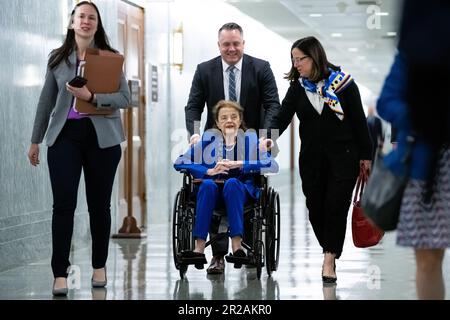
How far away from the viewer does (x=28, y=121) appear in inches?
264

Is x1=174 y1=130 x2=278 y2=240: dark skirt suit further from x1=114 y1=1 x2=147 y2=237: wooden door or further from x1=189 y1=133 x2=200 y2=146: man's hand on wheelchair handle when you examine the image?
x1=114 y1=1 x2=147 y2=237: wooden door

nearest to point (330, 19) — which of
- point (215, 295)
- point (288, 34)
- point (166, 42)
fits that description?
point (288, 34)

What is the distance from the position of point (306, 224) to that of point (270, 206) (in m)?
4.52

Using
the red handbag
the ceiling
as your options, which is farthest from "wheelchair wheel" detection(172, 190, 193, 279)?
the ceiling

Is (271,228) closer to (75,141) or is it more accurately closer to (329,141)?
(329,141)

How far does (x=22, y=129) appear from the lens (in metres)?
6.60

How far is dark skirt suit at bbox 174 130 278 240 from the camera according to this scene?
5.73 m

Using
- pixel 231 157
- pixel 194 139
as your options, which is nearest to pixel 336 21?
pixel 231 157

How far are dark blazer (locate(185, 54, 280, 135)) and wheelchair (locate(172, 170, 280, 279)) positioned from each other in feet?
1.76

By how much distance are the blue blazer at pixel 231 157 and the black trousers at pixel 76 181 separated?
1.91ft

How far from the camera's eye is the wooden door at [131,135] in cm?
A: 876

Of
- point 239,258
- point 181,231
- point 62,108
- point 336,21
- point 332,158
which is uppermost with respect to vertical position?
point 336,21

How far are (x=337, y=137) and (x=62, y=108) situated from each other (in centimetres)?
154

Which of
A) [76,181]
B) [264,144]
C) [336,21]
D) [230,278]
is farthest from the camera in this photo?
[336,21]
